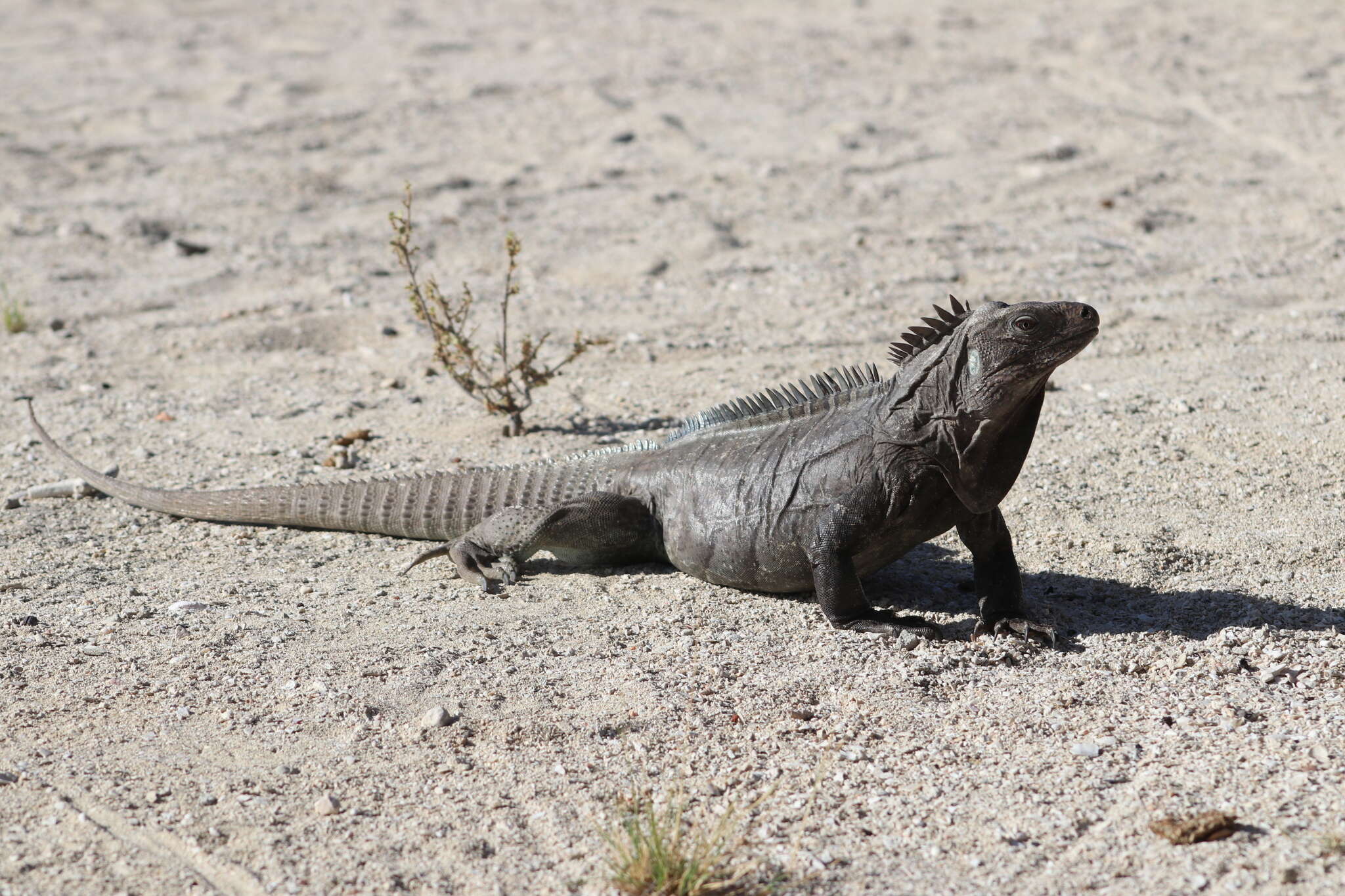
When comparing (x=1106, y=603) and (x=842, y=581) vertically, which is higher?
(x=842, y=581)

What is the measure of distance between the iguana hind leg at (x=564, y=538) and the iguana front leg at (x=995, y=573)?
116cm

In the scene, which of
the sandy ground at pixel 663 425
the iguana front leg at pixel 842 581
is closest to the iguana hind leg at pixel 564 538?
the sandy ground at pixel 663 425

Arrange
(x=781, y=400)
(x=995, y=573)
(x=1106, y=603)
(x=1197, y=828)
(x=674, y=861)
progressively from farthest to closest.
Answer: (x=781, y=400) < (x=1106, y=603) < (x=995, y=573) < (x=1197, y=828) < (x=674, y=861)

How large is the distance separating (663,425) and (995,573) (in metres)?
2.32

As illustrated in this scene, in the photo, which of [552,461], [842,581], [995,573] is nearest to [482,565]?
[552,461]

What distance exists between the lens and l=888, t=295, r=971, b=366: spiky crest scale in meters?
4.08

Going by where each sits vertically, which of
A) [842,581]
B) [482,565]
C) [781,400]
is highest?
[781,400]

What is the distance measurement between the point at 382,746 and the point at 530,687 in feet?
1.66

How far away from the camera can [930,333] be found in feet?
13.7

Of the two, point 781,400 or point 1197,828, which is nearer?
point 1197,828

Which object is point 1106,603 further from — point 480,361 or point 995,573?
point 480,361

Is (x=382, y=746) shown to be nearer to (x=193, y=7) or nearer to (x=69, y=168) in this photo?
(x=69, y=168)

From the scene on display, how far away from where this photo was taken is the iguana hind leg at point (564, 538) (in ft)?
15.7

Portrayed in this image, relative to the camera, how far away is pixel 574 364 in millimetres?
7203
